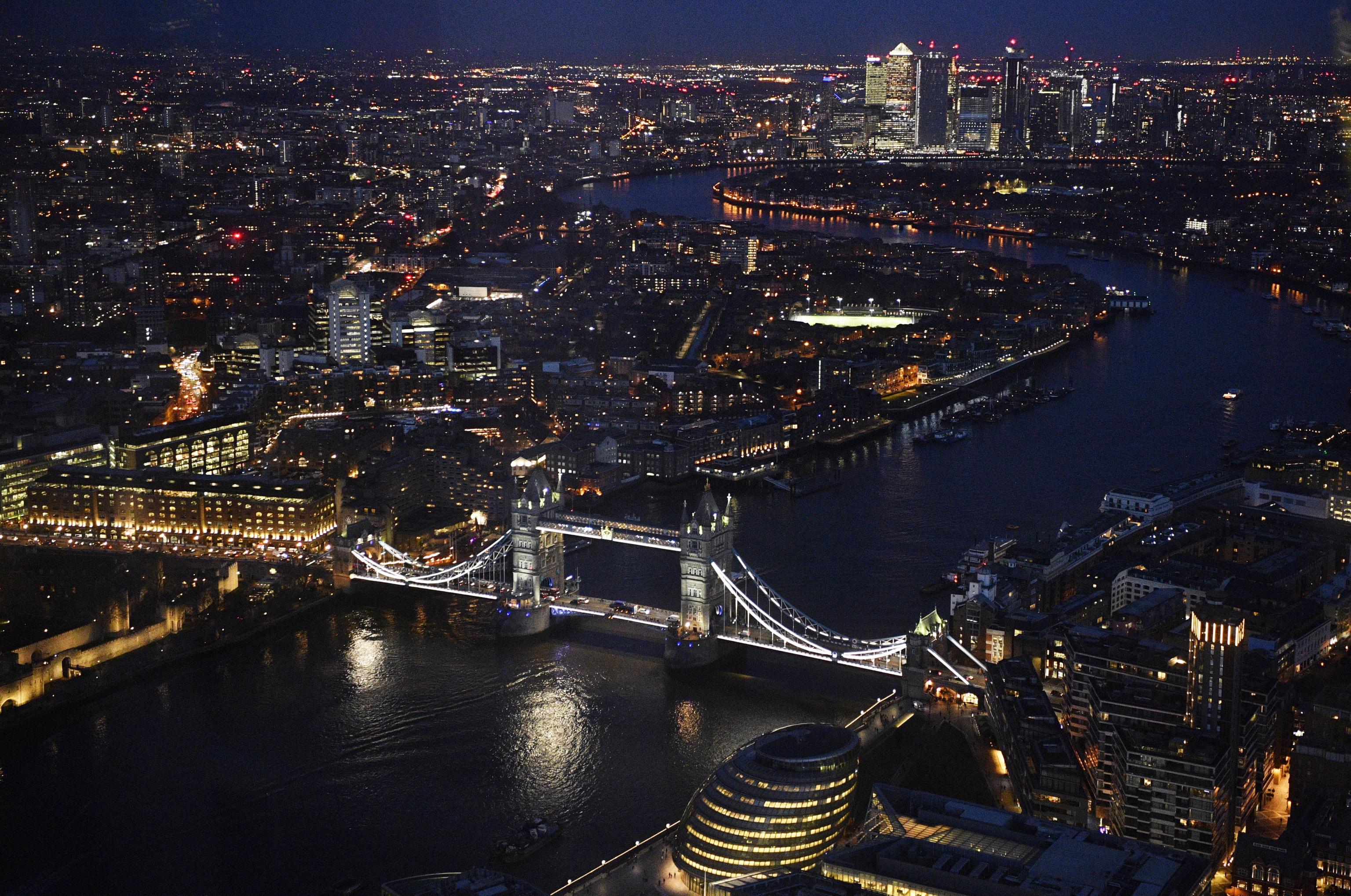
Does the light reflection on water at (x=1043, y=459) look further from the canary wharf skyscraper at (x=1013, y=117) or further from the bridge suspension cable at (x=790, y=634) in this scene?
the canary wharf skyscraper at (x=1013, y=117)

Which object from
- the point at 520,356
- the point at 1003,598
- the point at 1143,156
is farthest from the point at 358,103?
the point at 1143,156

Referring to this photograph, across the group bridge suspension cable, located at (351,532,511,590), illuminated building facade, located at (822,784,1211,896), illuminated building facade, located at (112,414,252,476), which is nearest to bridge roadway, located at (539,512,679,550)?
bridge suspension cable, located at (351,532,511,590)

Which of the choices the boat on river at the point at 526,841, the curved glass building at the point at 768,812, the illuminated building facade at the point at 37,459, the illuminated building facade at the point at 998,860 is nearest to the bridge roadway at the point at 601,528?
the boat on river at the point at 526,841

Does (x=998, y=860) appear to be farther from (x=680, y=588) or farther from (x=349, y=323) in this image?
(x=349, y=323)

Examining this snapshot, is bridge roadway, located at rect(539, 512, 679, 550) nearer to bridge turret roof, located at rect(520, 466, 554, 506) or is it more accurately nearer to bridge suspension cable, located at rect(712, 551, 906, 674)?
bridge turret roof, located at rect(520, 466, 554, 506)

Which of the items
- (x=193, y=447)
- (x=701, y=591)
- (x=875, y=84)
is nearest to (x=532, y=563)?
(x=701, y=591)

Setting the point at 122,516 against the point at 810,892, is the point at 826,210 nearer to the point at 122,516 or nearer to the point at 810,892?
the point at 122,516
